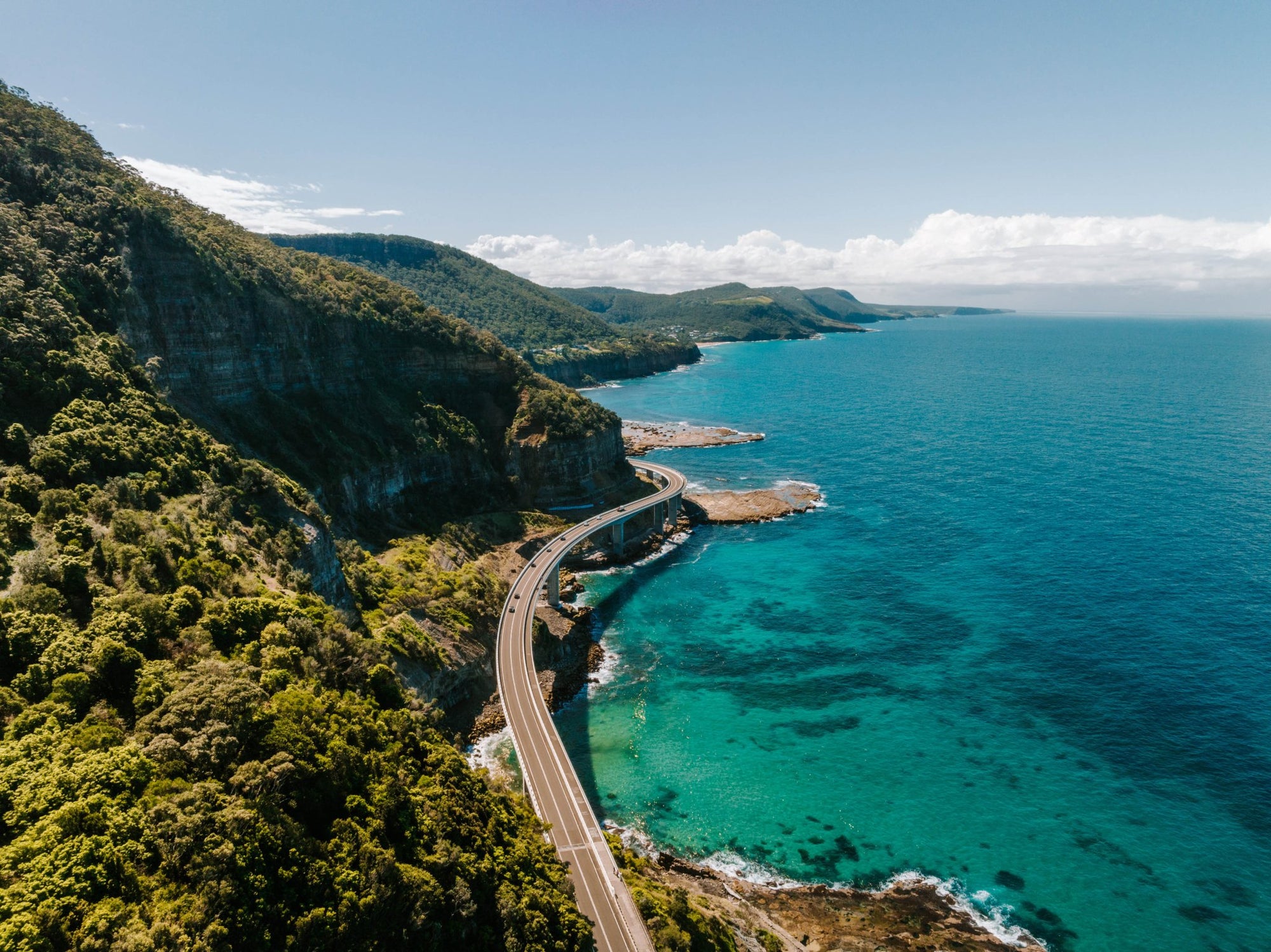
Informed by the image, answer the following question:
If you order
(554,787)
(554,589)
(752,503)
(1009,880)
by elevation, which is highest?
(752,503)

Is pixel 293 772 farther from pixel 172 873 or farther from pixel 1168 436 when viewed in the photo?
pixel 1168 436

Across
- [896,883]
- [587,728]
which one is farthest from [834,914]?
[587,728]

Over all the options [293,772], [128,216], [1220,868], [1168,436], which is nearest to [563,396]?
[128,216]

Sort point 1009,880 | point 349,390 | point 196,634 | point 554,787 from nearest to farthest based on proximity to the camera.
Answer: point 196,634 → point 1009,880 → point 554,787 → point 349,390

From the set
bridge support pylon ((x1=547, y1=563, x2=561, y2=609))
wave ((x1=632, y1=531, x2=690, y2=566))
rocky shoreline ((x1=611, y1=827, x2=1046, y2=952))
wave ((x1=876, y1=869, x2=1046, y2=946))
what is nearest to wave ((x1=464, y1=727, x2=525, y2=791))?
rocky shoreline ((x1=611, y1=827, x2=1046, y2=952))

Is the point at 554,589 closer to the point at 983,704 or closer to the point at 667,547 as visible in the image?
the point at 667,547

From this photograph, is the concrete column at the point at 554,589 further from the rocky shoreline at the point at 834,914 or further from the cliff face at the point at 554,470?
the rocky shoreline at the point at 834,914

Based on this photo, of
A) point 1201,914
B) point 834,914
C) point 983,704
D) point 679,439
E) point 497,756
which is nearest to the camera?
point 1201,914
